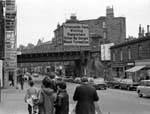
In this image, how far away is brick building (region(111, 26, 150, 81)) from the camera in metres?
48.8

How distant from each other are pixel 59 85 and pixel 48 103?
2.30ft

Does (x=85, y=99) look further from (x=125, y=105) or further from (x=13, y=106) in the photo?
(x=125, y=105)

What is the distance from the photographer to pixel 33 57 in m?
75.8

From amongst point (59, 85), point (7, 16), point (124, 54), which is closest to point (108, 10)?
point (124, 54)

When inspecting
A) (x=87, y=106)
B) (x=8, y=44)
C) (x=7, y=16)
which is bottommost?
(x=87, y=106)

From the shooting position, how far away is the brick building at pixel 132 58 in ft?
160

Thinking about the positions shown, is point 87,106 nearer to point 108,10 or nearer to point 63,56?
point 63,56

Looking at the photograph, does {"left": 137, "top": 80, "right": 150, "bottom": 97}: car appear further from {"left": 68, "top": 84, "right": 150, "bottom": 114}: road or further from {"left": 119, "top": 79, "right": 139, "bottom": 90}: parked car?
{"left": 119, "top": 79, "right": 139, "bottom": 90}: parked car

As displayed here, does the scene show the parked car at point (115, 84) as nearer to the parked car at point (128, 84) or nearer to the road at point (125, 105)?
the parked car at point (128, 84)

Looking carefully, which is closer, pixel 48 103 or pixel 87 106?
pixel 87 106

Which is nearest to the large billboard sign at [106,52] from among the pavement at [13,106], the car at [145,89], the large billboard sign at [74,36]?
the large billboard sign at [74,36]

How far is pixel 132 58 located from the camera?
53.3 metres

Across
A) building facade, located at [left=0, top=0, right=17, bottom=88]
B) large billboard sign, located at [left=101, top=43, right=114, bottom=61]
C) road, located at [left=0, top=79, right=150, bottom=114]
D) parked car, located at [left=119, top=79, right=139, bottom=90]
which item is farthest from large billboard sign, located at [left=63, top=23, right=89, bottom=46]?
large billboard sign, located at [left=101, top=43, right=114, bottom=61]

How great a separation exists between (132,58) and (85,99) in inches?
1779
